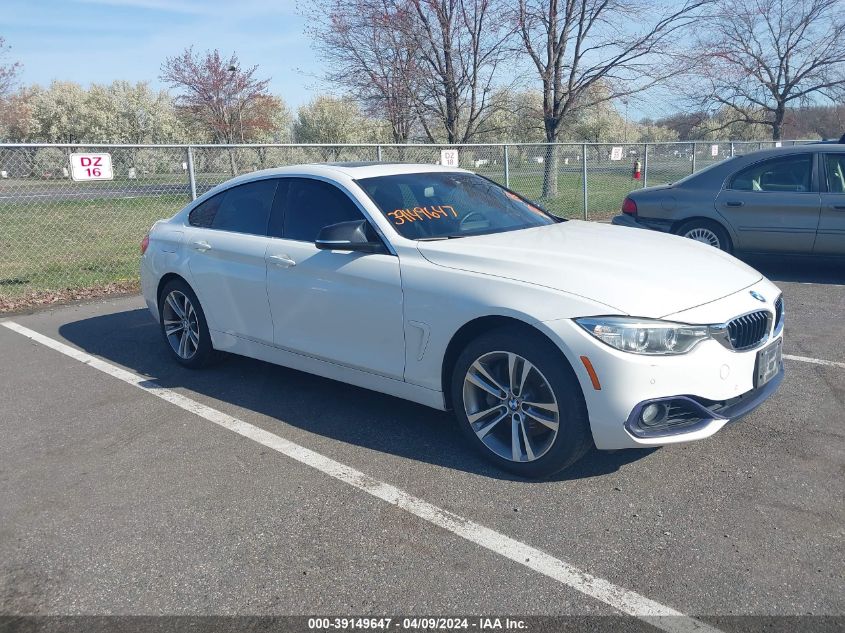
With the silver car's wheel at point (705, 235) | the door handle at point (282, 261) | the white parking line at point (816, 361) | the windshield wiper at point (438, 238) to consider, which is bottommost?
the white parking line at point (816, 361)

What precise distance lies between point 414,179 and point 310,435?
1.83 meters

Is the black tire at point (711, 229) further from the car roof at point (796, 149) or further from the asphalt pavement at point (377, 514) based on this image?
the asphalt pavement at point (377, 514)

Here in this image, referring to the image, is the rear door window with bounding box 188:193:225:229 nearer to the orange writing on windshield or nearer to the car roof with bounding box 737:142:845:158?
the orange writing on windshield

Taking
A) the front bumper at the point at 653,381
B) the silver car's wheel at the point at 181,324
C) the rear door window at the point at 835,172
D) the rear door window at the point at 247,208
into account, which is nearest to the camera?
the front bumper at the point at 653,381

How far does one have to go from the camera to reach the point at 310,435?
4.47 metres

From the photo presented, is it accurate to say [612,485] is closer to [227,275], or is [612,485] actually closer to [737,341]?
[737,341]

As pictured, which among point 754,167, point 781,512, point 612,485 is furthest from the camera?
point 754,167

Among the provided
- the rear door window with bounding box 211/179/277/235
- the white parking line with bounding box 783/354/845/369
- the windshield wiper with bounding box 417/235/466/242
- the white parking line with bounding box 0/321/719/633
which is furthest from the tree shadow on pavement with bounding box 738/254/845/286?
the white parking line with bounding box 0/321/719/633

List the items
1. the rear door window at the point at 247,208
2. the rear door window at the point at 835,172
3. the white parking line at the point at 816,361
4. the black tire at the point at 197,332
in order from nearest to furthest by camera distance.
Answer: the rear door window at the point at 247,208, the white parking line at the point at 816,361, the black tire at the point at 197,332, the rear door window at the point at 835,172

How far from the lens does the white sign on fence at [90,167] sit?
8633mm

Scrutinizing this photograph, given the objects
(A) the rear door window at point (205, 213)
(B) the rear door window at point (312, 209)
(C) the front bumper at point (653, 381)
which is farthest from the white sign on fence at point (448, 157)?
(C) the front bumper at point (653, 381)

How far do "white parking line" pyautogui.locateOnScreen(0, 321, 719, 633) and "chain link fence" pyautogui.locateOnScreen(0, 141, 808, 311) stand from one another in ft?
17.8

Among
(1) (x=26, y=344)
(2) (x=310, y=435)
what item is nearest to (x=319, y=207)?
(2) (x=310, y=435)

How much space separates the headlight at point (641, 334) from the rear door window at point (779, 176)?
5896 millimetres
